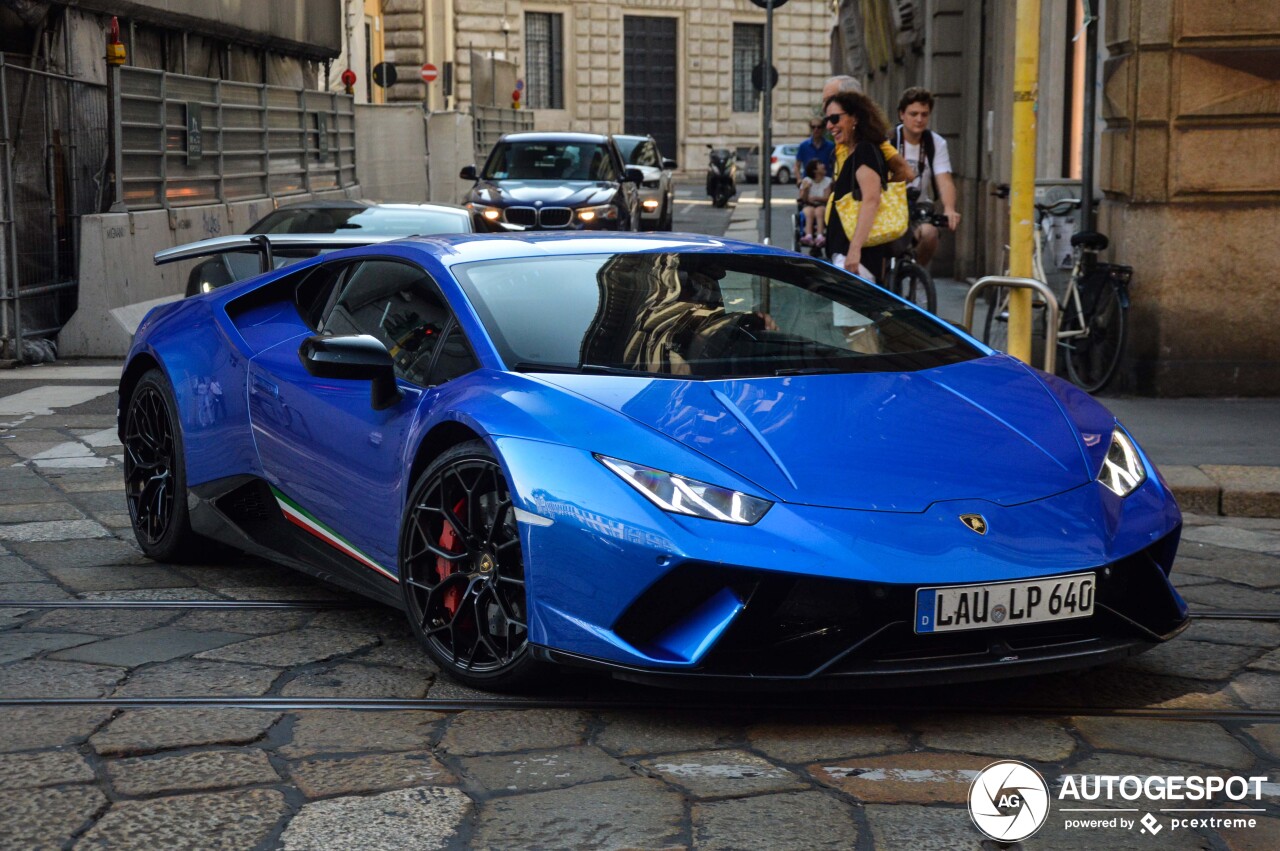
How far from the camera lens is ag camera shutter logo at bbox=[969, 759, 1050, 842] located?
3.33 meters

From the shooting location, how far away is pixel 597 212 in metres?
19.6

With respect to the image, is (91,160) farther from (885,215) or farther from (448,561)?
(448,561)

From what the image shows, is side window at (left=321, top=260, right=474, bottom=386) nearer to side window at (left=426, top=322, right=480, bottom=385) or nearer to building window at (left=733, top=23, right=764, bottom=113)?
side window at (left=426, top=322, right=480, bottom=385)

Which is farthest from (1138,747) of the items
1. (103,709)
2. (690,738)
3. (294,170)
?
(294,170)

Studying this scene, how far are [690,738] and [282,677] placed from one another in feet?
3.83

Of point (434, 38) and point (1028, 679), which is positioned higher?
point (434, 38)

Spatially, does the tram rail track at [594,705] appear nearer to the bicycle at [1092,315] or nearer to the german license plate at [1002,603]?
the german license plate at [1002,603]

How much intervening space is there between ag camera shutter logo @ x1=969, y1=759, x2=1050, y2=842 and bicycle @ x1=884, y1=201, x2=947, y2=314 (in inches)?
275

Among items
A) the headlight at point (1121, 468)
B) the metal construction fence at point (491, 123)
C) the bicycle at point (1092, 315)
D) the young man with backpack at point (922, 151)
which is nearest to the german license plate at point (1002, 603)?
the headlight at point (1121, 468)

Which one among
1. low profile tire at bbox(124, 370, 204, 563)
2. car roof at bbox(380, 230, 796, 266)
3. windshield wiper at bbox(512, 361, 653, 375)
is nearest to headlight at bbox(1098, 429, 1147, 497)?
windshield wiper at bbox(512, 361, 653, 375)

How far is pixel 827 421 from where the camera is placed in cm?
419

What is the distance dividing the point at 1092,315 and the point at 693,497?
6.44m

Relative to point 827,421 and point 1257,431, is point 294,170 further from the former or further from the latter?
point 827,421

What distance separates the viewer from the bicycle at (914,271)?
34.4 feet
